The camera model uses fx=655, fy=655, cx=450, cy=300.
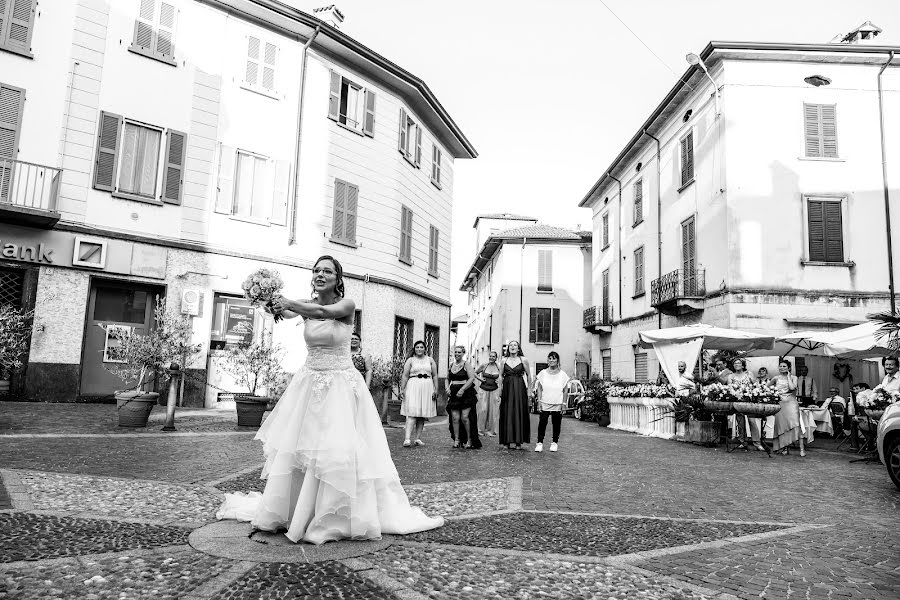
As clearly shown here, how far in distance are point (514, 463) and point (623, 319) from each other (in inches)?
766

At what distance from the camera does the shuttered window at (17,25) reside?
1342 cm

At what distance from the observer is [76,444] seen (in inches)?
328

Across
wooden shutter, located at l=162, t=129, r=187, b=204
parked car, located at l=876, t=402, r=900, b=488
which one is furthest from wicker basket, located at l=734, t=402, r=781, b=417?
wooden shutter, located at l=162, t=129, r=187, b=204

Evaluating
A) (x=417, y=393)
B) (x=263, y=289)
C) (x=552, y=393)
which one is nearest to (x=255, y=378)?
(x=417, y=393)

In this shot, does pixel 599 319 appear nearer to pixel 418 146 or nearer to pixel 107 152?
pixel 418 146

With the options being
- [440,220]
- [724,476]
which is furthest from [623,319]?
[724,476]

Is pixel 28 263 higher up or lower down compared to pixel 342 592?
higher up

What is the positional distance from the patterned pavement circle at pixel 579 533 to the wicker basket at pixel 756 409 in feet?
21.6

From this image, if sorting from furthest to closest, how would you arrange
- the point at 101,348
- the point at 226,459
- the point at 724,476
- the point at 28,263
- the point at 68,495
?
the point at 101,348
the point at 28,263
the point at 724,476
the point at 226,459
the point at 68,495

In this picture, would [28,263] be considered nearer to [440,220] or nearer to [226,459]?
[226,459]

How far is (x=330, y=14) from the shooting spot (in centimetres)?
2042

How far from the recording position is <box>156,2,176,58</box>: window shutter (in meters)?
15.4

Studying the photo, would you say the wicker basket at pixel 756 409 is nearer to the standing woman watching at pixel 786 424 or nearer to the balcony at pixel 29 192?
the standing woman watching at pixel 786 424

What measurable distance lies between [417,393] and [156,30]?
11.1m
